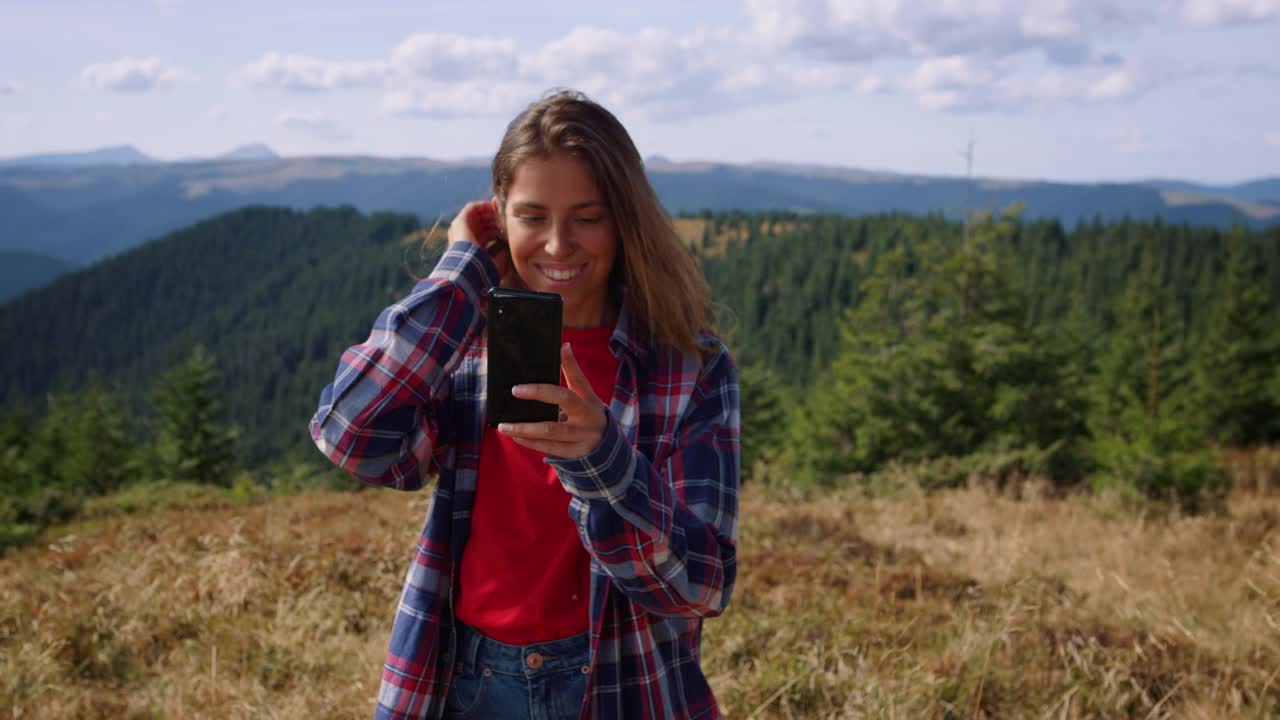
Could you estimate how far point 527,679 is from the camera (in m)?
1.61

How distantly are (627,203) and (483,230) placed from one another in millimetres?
340

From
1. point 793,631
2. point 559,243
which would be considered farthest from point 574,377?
point 793,631

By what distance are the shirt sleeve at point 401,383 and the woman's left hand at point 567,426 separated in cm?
35

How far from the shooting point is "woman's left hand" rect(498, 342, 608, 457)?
128cm

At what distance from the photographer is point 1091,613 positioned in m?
4.54

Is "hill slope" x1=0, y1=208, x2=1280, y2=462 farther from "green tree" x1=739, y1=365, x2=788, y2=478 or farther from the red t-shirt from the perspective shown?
the red t-shirt

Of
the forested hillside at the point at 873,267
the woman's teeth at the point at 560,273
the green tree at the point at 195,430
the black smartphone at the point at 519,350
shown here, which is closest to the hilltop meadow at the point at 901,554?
the woman's teeth at the point at 560,273

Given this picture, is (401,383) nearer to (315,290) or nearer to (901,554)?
(901,554)

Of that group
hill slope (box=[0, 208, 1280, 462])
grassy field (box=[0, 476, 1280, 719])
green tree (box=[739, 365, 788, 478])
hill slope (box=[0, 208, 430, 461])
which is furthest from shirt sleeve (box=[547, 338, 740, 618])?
hill slope (box=[0, 208, 430, 461])

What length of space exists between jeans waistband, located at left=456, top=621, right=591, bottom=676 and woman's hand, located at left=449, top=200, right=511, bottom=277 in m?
0.77

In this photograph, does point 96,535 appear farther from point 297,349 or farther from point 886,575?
point 297,349

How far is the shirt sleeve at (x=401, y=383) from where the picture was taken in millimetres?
1545

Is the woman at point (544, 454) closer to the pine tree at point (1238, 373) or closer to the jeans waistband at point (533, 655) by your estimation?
the jeans waistband at point (533, 655)

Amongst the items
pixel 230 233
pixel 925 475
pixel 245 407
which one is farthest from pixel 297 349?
pixel 925 475
